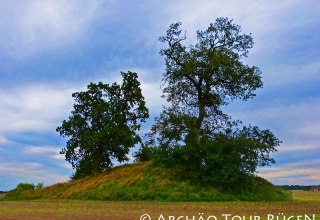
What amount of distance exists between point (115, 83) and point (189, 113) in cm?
1157

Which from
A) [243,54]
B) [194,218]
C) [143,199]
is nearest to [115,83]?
[243,54]

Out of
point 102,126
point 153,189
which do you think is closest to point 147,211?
point 153,189

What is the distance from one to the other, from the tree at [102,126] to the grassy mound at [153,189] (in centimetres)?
378

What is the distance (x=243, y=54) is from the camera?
46.2 meters

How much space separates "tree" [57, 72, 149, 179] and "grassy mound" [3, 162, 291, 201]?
3.78m

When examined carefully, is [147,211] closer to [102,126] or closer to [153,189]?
[153,189]

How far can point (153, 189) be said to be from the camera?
3969cm

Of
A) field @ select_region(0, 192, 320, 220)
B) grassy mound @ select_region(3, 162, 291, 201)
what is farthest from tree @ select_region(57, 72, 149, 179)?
field @ select_region(0, 192, 320, 220)

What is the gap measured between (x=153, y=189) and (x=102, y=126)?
14181 millimetres

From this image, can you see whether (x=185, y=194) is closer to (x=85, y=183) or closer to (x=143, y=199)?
(x=143, y=199)

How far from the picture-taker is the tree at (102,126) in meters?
50.8

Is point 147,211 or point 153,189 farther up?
A: point 153,189

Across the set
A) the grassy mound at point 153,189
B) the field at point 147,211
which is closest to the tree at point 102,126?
the grassy mound at point 153,189

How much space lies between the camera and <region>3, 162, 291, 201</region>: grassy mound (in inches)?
1508
